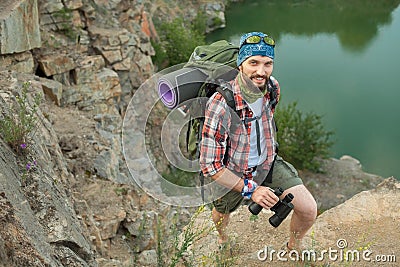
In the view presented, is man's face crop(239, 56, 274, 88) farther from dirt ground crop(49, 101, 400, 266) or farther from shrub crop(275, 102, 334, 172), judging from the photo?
shrub crop(275, 102, 334, 172)

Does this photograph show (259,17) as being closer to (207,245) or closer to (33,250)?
(207,245)

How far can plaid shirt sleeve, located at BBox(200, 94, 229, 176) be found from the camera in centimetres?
313

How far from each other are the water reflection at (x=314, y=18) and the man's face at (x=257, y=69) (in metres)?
19.7

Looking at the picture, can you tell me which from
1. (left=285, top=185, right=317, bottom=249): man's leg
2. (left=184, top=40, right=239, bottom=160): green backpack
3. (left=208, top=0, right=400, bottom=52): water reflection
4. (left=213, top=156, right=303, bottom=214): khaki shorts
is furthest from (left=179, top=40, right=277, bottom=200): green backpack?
(left=208, top=0, right=400, bottom=52): water reflection

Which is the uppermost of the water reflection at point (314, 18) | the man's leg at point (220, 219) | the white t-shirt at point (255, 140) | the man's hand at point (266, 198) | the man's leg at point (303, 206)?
the white t-shirt at point (255, 140)

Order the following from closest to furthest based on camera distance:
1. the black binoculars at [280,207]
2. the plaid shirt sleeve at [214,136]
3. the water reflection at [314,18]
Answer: the plaid shirt sleeve at [214,136] < the black binoculars at [280,207] < the water reflection at [314,18]

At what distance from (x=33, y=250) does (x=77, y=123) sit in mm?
4574

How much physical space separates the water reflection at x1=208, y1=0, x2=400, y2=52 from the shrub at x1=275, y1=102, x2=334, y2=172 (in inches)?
363

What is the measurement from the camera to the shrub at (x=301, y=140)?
13.5 m

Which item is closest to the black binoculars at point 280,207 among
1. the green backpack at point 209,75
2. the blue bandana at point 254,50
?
the green backpack at point 209,75

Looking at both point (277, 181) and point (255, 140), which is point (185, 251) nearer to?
point (277, 181)

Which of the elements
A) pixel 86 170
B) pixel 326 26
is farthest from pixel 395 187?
pixel 326 26

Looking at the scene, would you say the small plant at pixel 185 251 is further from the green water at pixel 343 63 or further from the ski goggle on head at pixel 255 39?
the green water at pixel 343 63

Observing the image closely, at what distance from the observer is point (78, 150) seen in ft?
19.6
